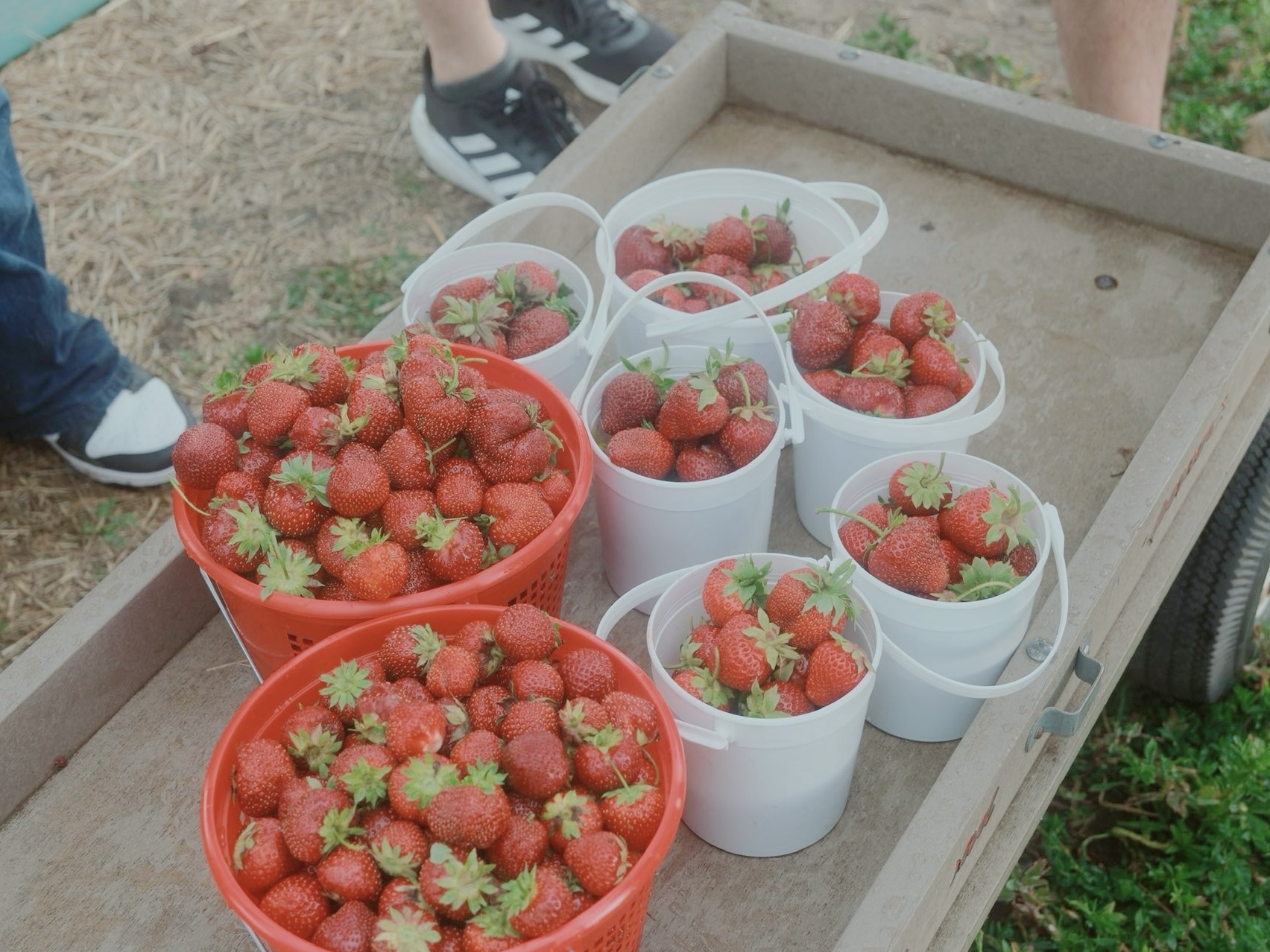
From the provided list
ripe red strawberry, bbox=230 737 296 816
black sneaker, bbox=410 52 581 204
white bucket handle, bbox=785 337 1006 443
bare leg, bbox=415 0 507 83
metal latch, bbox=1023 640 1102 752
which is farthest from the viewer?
black sneaker, bbox=410 52 581 204

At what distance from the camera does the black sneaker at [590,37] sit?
9.36 ft

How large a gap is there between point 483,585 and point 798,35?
134 centimetres

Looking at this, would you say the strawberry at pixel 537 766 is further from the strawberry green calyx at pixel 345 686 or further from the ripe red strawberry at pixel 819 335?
the ripe red strawberry at pixel 819 335

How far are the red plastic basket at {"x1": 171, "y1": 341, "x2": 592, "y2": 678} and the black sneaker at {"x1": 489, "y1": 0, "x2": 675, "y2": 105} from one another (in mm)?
1637

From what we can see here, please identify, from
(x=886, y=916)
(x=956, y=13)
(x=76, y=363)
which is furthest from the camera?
(x=956, y=13)

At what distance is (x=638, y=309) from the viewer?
1572mm

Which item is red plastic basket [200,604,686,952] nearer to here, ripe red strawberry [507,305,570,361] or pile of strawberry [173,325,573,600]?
pile of strawberry [173,325,573,600]

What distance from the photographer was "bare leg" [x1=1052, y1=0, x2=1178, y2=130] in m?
2.18

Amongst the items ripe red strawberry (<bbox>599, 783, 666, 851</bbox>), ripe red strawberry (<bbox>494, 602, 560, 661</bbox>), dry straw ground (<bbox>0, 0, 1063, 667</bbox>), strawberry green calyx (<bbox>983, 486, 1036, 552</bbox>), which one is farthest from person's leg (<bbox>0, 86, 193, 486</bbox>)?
strawberry green calyx (<bbox>983, 486, 1036, 552</bbox>)

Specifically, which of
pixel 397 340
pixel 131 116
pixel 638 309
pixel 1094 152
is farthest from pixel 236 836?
pixel 131 116

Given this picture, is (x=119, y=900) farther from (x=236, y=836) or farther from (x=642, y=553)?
(x=642, y=553)

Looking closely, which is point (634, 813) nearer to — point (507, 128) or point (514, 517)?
point (514, 517)

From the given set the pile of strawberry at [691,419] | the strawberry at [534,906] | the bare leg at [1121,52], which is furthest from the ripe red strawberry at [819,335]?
the bare leg at [1121,52]

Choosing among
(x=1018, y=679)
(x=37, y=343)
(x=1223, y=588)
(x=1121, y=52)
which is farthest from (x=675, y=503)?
(x=1121, y=52)
